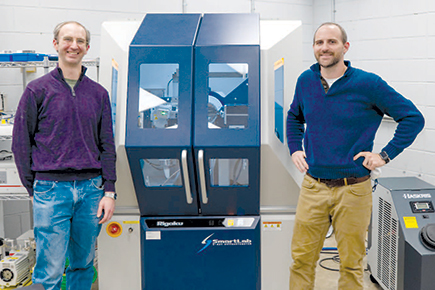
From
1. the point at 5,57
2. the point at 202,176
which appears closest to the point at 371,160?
the point at 202,176

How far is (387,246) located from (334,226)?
76 cm

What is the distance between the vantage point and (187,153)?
2.20m

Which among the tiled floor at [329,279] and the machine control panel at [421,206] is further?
the tiled floor at [329,279]

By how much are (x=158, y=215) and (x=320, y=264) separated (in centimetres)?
149

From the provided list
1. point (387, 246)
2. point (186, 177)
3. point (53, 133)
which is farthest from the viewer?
point (387, 246)

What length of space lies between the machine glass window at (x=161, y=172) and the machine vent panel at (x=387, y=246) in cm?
136

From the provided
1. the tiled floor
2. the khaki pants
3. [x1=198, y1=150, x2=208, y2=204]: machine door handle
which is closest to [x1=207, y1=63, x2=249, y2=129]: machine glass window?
[x1=198, y1=150, x2=208, y2=204]: machine door handle

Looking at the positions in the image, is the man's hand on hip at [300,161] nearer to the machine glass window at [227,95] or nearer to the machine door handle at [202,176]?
the machine glass window at [227,95]

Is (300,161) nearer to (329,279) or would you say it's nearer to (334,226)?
(334,226)

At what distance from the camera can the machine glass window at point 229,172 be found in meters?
2.29

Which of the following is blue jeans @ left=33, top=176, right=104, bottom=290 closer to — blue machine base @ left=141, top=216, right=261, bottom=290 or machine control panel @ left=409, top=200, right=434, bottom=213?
blue machine base @ left=141, top=216, right=261, bottom=290

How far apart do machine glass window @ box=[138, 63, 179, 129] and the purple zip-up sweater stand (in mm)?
321

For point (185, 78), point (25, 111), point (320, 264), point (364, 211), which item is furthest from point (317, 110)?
point (320, 264)

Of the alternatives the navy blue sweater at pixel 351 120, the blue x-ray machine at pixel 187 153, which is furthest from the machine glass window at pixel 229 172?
the navy blue sweater at pixel 351 120
